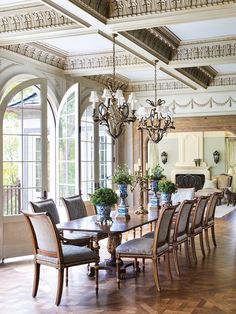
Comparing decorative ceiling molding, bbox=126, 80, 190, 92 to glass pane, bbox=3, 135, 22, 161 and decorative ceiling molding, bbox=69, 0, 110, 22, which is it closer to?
glass pane, bbox=3, 135, 22, 161

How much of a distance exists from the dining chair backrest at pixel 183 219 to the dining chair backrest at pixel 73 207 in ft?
4.42

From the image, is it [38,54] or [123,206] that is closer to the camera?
[123,206]

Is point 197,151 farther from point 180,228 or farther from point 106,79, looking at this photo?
point 180,228

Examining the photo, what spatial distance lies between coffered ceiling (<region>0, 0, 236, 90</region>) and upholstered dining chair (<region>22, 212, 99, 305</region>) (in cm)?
212

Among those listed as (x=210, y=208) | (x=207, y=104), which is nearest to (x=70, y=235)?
(x=210, y=208)

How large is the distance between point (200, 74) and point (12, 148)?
181 inches

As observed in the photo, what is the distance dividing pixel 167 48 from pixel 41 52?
Result: 1.95 meters

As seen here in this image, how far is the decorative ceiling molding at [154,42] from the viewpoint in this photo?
6.18 meters

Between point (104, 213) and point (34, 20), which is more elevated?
point (34, 20)

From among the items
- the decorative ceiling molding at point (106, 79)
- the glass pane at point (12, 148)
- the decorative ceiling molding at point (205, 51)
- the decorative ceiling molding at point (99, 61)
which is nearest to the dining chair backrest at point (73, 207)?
the glass pane at point (12, 148)

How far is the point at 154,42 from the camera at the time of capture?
682 centimetres

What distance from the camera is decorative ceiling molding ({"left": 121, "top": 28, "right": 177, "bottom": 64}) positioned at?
618cm

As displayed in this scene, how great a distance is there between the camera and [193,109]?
36.2 ft

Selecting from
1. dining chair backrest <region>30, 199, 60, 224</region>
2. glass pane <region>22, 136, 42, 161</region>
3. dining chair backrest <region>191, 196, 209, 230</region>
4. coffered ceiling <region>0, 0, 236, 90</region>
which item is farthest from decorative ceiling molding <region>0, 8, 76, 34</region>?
dining chair backrest <region>191, 196, 209, 230</region>
